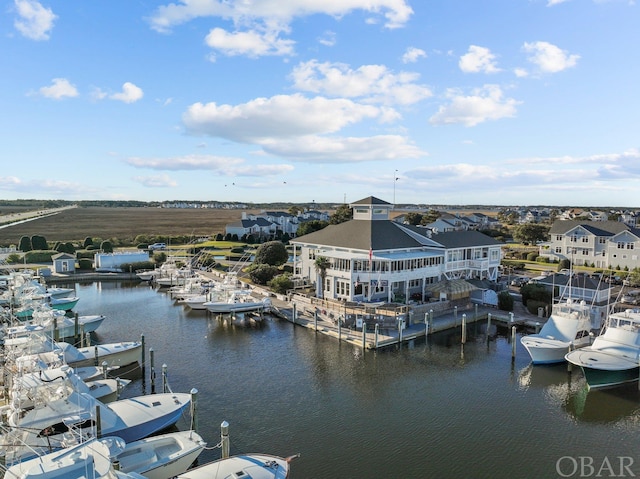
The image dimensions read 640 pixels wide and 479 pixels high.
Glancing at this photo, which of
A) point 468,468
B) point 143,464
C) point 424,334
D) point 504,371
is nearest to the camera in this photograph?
point 143,464

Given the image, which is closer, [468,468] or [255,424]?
[468,468]

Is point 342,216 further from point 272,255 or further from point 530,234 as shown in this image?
point 530,234

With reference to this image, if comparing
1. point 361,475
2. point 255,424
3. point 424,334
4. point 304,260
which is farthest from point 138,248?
point 361,475

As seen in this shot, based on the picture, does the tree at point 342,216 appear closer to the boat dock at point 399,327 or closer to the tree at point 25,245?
the boat dock at point 399,327

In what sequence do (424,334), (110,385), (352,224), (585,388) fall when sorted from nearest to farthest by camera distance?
(110,385) → (585,388) → (424,334) → (352,224)

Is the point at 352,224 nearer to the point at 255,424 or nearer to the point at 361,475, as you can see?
the point at 255,424

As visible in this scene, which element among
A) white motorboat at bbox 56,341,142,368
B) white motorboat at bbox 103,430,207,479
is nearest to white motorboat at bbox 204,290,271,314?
white motorboat at bbox 56,341,142,368

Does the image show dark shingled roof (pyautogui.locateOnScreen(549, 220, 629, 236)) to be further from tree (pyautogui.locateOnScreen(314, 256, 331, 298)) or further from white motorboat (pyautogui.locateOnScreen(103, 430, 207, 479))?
white motorboat (pyautogui.locateOnScreen(103, 430, 207, 479))

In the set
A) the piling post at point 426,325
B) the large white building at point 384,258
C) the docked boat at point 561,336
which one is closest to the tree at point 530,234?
the large white building at point 384,258
